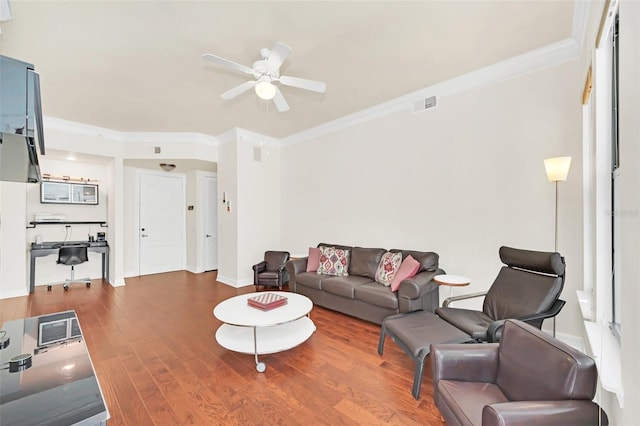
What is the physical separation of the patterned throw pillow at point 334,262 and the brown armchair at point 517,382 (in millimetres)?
2494

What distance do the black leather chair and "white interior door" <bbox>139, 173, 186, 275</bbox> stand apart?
18.5 ft

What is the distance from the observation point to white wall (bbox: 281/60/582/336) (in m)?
2.72

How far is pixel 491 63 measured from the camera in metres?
3.03

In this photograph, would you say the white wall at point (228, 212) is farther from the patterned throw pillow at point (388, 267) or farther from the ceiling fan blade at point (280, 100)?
the patterned throw pillow at point (388, 267)

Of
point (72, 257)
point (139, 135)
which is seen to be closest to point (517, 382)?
point (139, 135)

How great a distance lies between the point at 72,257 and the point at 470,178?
6.55 meters

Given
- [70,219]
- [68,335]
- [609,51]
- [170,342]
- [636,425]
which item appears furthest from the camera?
[70,219]

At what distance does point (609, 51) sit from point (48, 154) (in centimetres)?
714

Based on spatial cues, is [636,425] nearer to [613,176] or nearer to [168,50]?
[613,176]

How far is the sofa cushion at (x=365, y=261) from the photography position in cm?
391

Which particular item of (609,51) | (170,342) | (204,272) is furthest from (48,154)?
(609,51)

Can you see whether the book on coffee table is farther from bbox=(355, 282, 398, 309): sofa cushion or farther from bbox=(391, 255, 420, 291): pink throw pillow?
bbox=(391, 255, 420, 291): pink throw pillow

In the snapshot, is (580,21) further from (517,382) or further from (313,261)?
(313,261)

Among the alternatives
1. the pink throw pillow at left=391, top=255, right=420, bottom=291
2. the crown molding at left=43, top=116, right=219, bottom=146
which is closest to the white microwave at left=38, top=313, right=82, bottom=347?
the pink throw pillow at left=391, top=255, right=420, bottom=291
